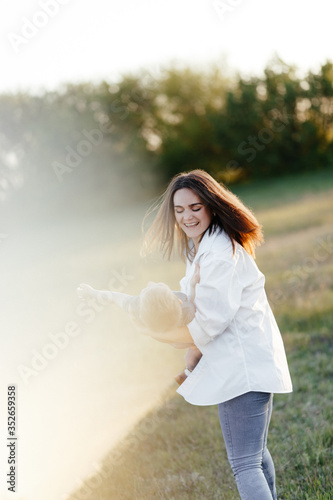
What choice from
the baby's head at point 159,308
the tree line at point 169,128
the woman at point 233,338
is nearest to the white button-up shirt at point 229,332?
the woman at point 233,338

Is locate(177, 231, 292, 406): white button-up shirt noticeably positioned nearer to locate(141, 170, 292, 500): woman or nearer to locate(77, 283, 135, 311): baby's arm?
locate(141, 170, 292, 500): woman

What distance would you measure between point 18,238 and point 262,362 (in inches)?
887

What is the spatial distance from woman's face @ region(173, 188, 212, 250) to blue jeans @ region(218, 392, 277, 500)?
2.42 feet

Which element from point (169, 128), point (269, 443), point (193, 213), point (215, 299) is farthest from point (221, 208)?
point (169, 128)

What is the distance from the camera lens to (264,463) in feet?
8.53

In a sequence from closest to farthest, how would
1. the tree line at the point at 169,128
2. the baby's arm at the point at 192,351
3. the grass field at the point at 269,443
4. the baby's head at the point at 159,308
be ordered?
the baby's head at the point at 159,308 → the baby's arm at the point at 192,351 → the grass field at the point at 269,443 → the tree line at the point at 169,128

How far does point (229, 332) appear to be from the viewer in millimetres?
2318

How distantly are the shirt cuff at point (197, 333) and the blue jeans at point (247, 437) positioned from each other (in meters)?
0.29

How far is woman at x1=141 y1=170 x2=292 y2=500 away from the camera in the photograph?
7.34 ft

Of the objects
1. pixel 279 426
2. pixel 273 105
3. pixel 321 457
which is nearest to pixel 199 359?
pixel 321 457

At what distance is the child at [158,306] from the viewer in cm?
214

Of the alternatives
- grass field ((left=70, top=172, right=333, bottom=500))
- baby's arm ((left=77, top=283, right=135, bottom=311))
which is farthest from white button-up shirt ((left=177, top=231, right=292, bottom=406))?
grass field ((left=70, top=172, right=333, bottom=500))

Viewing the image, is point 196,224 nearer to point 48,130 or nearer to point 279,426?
point 279,426

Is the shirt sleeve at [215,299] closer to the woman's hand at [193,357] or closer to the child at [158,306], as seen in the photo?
the child at [158,306]
